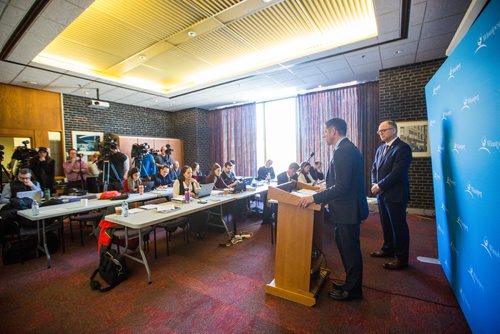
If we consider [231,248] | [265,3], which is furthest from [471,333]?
[265,3]

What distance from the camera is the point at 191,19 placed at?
3625 mm

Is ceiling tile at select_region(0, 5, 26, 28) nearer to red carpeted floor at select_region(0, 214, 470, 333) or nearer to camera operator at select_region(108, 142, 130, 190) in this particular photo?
camera operator at select_region(108, 142, 130, 190)

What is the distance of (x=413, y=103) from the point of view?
5.43m

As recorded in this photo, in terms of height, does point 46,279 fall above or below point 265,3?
below

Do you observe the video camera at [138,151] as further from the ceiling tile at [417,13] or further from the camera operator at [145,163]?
the ceiling tile at [417,13]

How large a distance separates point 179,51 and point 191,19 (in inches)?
50.7

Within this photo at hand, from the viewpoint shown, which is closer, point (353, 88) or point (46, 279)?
point (46, 279)

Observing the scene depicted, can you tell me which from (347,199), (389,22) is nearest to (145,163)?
(347,199)

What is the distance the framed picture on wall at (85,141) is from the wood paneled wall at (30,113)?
1.37 ft

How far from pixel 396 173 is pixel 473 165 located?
106cm

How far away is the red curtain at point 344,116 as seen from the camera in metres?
6.45

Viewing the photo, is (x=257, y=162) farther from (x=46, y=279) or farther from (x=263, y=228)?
(x=46, y=279)

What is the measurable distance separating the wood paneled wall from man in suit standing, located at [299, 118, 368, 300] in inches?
293

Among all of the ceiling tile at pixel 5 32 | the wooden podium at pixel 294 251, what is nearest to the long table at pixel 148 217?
the wooden podium at pixel 294 251
